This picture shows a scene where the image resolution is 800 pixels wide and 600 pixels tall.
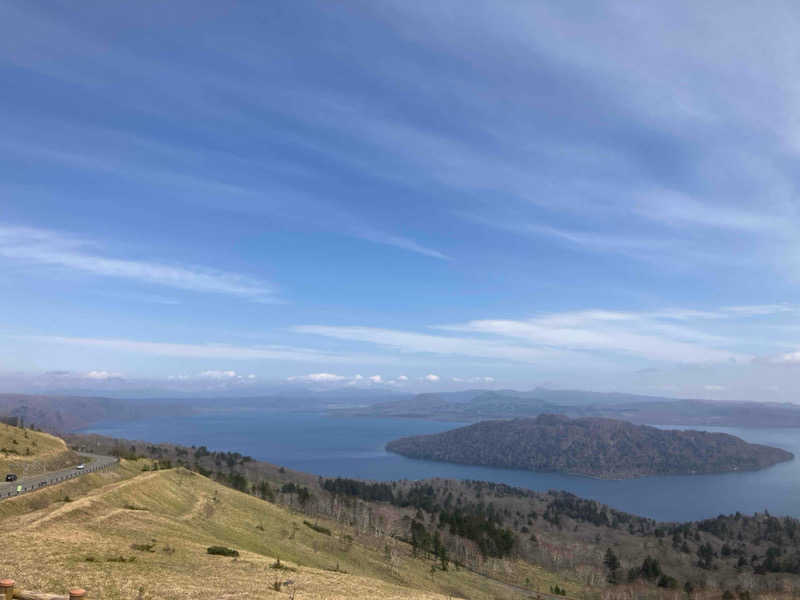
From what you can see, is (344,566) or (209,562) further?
(344,566)

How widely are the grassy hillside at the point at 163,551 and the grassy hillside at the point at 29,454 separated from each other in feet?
36.3

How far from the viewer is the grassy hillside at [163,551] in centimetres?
2895

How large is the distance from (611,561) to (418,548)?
82.9 metres

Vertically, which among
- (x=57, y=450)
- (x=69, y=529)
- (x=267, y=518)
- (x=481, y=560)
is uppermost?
(x=69, y=529)

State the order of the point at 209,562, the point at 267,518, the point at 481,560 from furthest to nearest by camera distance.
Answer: the point at 481,560 < the point at 267,518 < the point at 209,562

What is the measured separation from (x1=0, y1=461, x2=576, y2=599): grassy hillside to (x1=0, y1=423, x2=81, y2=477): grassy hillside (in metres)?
11.1

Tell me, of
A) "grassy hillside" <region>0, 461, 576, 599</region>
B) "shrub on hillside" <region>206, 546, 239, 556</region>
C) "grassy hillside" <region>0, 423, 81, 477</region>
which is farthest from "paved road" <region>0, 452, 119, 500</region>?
"shrub on hillside" <region>206, 546, 239, 556</region>

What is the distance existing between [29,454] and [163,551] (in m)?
59.0

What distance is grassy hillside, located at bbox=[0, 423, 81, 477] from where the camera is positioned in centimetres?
7169

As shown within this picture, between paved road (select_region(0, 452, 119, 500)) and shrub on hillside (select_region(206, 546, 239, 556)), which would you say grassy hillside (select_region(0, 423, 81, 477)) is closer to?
paved road (select_region(0, 452, 119, 500))

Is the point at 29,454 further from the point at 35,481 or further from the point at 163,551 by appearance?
the point at 163,551

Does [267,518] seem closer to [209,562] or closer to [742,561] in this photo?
[209,562]

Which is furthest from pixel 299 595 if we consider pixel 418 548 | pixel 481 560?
pixel 481 560

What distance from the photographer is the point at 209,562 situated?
37375 millimetres
